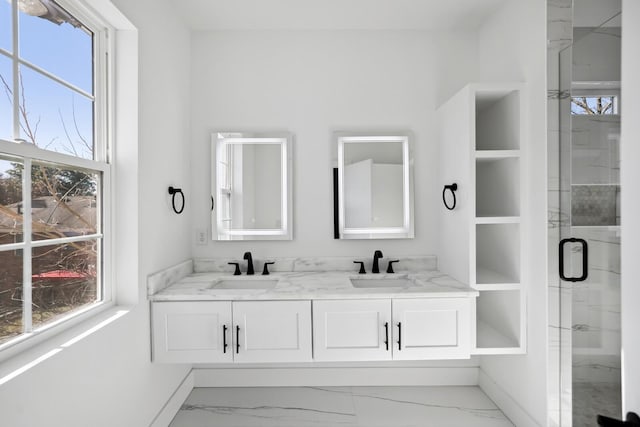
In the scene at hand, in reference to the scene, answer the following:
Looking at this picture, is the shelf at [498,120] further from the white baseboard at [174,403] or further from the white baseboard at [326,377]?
the white baseboard at [174,403]

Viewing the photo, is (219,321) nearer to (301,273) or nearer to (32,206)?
(301,273)

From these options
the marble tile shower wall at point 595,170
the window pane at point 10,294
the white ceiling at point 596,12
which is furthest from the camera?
the window pane at point 10,294

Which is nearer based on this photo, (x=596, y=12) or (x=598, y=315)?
(x=596, y=12)

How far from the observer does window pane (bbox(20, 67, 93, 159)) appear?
1.30 metres

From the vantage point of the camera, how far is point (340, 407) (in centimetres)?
236

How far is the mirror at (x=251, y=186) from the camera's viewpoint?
8.59 feet

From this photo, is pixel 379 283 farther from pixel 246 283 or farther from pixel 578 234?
pixel 578 234

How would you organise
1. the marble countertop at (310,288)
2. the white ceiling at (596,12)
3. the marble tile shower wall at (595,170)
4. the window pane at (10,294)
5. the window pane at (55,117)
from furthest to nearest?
the marble countertop at (310,288) → the window pane at (55,117) → the window pane at (10,294) → the marble tile shower wall at (595,170) → the white ceiling at (596,12)

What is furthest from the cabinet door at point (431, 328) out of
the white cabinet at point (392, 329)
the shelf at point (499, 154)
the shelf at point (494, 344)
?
the shelf at point (499, 154)

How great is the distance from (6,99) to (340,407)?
227 centimetres

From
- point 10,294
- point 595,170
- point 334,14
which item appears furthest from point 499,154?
point 10,294

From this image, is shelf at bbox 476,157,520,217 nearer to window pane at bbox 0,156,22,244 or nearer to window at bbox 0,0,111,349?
window at bbox 0,0,111,349

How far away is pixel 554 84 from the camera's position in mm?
1804

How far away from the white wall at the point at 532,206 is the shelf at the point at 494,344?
8cm
